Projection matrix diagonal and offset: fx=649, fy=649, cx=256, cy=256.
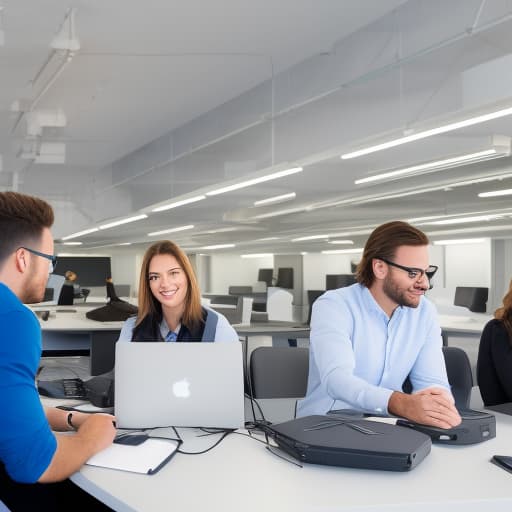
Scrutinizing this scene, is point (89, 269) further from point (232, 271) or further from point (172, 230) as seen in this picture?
point (172, 230)

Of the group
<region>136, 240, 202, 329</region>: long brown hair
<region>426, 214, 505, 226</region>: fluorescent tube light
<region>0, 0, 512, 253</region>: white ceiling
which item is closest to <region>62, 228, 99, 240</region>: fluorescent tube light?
<region>0, 0, 512, 253</region>: white ceiling

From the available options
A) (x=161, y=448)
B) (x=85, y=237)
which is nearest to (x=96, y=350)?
(x=161, y=448)

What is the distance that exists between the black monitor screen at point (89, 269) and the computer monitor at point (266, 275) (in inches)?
205

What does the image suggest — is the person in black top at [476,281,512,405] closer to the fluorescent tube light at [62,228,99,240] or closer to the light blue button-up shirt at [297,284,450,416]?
the light blue button-up shirt at [297,284,450,416]

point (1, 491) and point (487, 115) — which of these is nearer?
point (1, 491)

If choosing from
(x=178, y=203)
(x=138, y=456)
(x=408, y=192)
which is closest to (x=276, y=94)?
(x=408, y=192)

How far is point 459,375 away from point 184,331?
1255 mm

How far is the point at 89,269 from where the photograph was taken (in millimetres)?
22281

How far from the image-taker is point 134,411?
205 cm

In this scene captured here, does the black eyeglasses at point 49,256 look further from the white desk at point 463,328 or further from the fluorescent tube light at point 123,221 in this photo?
the fluorescent tube light at point 123,221

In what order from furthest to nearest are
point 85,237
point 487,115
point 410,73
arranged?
point 85,237
point 410,73
point 487,115

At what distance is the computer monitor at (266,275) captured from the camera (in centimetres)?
2178

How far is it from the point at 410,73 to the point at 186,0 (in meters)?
1.88

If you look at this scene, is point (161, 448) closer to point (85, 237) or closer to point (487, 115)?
point (487, 115)
